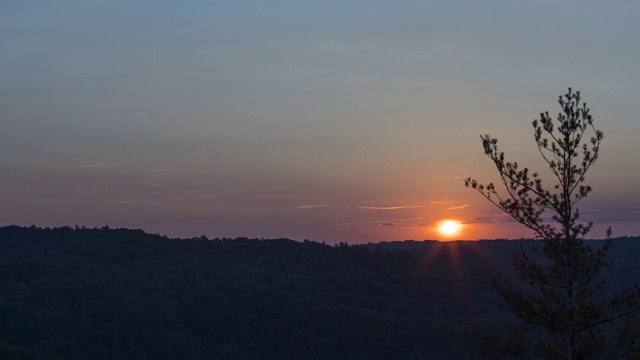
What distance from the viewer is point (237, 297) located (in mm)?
131625

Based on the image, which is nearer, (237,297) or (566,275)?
(566,275)

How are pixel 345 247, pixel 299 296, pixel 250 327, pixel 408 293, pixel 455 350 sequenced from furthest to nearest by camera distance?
1. pixel 345 247
2. pixel 408 293
3. pixel 299 296
4. pixel 250 327
5. pixel 455 350

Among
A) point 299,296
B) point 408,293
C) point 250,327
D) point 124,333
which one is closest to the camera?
point 124,333

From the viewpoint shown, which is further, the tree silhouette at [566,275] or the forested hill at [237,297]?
the forested hill at [237,297]

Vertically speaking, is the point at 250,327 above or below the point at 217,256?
below

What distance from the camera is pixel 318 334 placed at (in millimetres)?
116188

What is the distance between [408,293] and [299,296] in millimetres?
25228

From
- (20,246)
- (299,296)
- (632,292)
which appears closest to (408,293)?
(299,296)

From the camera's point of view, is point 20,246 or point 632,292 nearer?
point 632,292

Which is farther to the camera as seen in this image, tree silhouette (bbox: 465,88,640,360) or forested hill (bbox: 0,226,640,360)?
forested hill (bbox: 0,226,640,360)

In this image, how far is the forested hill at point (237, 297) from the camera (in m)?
109

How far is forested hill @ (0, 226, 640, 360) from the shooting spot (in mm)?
109375

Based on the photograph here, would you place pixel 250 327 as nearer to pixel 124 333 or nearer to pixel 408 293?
pixel 124 333

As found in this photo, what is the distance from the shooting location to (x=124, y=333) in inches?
4377
